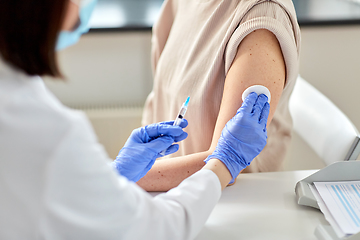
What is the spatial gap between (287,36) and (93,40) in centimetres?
134

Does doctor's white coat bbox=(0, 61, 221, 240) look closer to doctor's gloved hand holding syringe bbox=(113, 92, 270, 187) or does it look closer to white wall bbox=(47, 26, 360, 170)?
doctor's gloved hand holding syringe bbox=(113, 92, 270, 187)

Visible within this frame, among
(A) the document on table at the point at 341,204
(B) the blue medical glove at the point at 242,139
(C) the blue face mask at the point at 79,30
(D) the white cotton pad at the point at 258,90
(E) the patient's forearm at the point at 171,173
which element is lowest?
(E) the patient's forearm at the point at 171,173

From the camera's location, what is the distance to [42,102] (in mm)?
472

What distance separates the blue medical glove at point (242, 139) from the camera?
2.65 ft

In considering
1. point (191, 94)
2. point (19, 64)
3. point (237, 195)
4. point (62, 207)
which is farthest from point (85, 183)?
point (191, 94)

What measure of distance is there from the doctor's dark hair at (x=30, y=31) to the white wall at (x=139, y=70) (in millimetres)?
1495

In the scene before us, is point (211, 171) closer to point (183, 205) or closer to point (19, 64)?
point (183, 205)

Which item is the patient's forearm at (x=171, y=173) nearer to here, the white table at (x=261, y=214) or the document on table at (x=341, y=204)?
the white table at (x=261, y=214)

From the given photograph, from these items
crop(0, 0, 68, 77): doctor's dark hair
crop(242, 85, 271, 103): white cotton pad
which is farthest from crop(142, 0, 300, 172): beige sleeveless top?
crop(0, 0, 68, 77): doctor's dark hair

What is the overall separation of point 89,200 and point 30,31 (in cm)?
25

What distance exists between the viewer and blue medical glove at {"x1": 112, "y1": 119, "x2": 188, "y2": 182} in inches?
34.5

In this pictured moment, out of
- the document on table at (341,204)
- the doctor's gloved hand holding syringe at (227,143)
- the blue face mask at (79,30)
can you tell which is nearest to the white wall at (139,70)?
the document on table at (341,204)

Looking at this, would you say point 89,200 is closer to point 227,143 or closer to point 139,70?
point 227,143

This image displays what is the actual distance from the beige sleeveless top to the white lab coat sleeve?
512 mm
